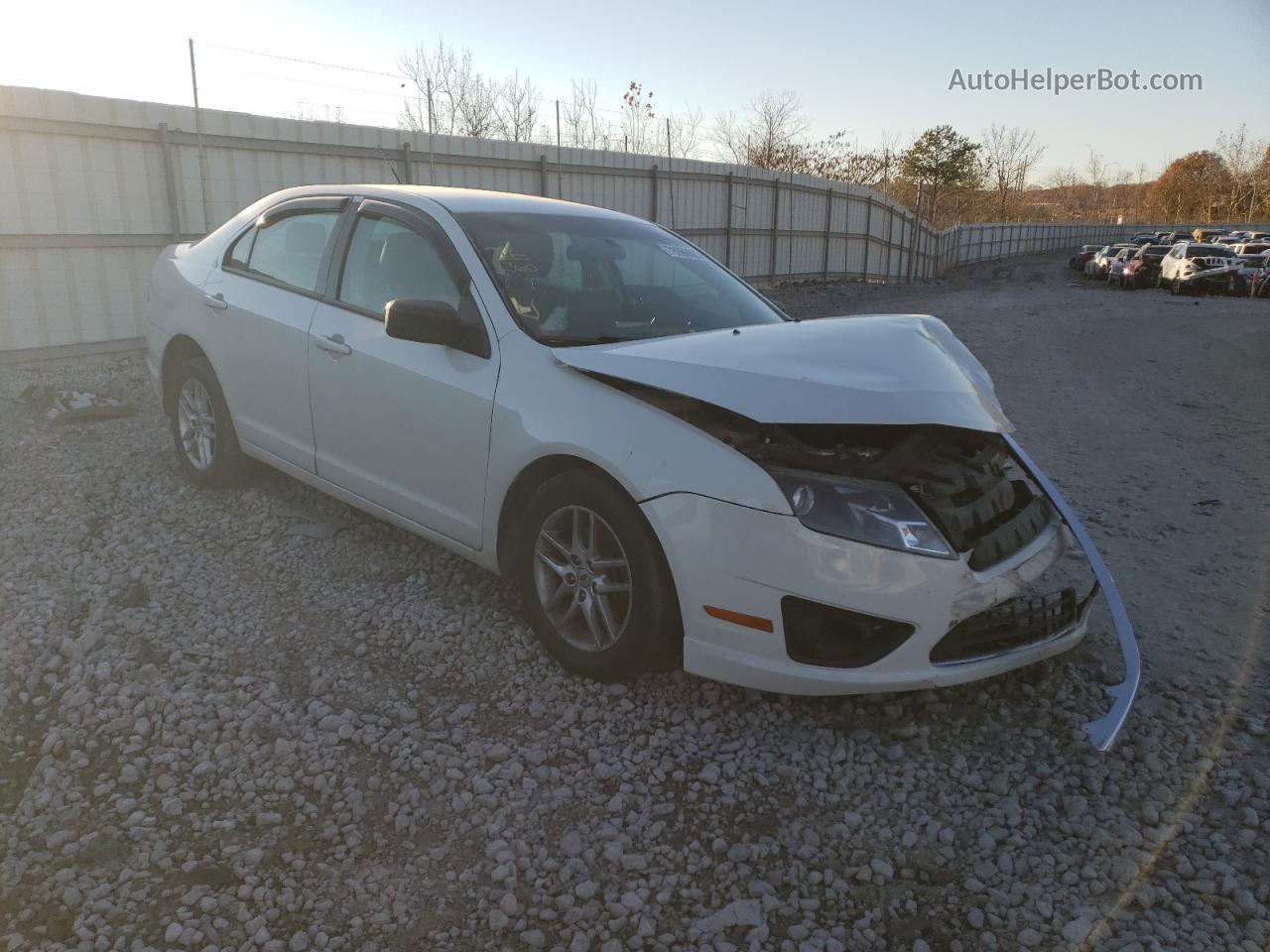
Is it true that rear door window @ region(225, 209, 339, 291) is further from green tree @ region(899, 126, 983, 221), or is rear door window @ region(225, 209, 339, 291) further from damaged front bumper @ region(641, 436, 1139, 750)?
green tree @ region(899, 126, 983, 221)

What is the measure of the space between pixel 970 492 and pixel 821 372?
25.4 inches

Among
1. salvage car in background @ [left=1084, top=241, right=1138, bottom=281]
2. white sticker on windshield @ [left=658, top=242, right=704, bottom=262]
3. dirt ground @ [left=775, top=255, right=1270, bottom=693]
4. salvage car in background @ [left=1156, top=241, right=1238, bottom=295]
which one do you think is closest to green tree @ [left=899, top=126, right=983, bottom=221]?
salvage car in background @ [left=1084, top=241, right=1138, bottom=281]

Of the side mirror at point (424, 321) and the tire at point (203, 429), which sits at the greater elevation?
the side mirror at point (424, 321)

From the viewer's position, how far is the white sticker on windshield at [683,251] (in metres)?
4.38

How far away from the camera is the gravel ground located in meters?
2.24

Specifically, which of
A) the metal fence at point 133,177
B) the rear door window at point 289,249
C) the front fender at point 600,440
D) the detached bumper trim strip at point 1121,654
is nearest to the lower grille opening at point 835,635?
the front fender at point 600,440

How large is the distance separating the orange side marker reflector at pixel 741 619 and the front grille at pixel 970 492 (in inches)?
23.4

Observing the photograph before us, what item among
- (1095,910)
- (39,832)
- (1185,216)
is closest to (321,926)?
(39,832)

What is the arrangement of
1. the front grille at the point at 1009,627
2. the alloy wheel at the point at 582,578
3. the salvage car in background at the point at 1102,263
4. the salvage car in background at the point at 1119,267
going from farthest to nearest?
Answer: 1. the salvage car in background at the point at 1102,263
2. the salvage car in background at the point at 1119,267
3. the alloy wheel at the point at 582,578
4. the front grille at the point at 1009,627

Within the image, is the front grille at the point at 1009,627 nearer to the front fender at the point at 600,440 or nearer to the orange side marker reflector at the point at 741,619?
the orange side marker reflector at the point at 741,619

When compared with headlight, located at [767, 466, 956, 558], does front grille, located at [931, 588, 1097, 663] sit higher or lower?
lower

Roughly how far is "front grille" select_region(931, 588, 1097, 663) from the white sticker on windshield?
2290mm

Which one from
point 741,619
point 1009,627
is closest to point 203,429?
point 741,619

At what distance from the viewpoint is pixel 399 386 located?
12.1 feet
